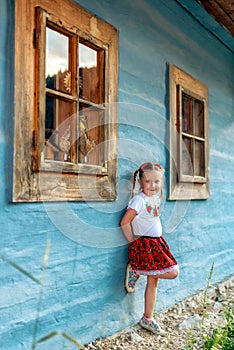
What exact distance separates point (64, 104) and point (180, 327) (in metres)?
1.96

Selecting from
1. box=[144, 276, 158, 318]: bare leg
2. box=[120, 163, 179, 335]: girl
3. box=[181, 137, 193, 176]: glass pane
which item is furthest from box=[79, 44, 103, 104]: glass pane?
box=[181, 137, 193, 176]: glass pane

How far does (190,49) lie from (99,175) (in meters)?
2.19

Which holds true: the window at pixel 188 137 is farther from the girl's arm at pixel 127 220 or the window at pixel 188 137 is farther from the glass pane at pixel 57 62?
the glass pane at pixel 57 62

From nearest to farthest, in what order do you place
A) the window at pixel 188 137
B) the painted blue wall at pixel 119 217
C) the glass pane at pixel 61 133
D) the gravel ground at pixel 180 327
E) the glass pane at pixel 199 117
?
1. the painted blue wall at pixel 119 217
2. the glass pane at pixel 61 133
3. the gravel ground at pixel 180 327
4. the window at pixel 188 137
5. the glass pane at pixel 199 117

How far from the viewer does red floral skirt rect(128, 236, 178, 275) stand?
125 inches

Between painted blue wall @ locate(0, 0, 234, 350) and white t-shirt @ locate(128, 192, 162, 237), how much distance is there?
0.12 meters

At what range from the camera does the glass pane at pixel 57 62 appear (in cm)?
287

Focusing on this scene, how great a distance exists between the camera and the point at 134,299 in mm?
3406

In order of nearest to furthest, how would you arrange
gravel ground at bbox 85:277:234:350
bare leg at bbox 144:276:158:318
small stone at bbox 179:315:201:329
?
gravel ground at bbox 85:277:234:350 → bare leg at bbox 144:276:158:318 → small stone at bbox 179:315:201:329

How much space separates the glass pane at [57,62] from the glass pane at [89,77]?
12cm

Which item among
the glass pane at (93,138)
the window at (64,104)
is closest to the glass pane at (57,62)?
the window at (64,104)

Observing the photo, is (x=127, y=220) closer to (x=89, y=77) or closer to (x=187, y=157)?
(x=89, y=77)

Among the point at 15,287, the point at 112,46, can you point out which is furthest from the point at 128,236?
the point at 112,46

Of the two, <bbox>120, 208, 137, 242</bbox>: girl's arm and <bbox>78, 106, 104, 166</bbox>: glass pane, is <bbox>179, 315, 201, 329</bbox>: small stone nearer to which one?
<bbox>120, 208, 137, 242</bbox>: girl's arm
